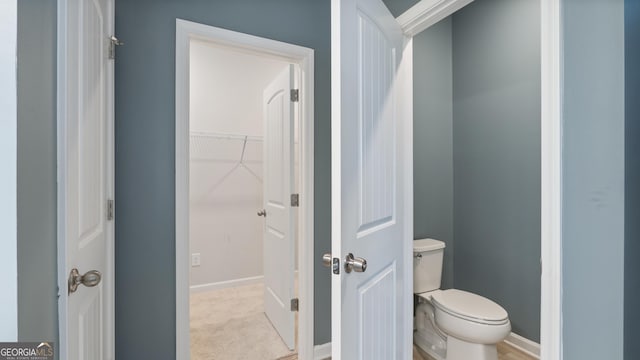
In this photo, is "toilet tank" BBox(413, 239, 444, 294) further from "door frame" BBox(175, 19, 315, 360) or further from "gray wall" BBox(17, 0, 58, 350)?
"gray wall" BBox(17, 0, 58, 350)

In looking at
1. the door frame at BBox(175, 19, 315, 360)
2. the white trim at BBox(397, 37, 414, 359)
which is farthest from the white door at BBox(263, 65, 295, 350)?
the white trim at BBox(397, 37, 414, 359)

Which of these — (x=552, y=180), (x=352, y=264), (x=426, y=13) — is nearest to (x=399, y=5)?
(x=426, y=13)

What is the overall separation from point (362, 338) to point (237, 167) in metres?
2.55

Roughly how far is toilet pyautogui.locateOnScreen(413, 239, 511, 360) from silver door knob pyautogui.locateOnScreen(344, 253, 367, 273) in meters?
1.09

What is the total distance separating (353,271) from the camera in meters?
0.97

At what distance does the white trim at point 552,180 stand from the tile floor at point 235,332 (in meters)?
1.19

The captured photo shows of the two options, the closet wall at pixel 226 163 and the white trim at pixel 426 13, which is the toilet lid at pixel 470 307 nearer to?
the white trim at pixel 426 13

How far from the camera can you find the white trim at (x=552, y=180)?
3.16 ft

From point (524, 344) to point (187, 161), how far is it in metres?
2.52

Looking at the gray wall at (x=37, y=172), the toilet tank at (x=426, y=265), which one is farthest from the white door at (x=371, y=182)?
the gray wall at (x=37, y=172)

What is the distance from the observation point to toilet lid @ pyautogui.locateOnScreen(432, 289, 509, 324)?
1.61m

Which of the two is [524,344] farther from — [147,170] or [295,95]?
[147,170]

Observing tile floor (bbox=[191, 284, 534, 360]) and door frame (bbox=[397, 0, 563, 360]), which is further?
tile floor (bbox=[191, 284, 534, 360])

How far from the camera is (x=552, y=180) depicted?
98 cm
